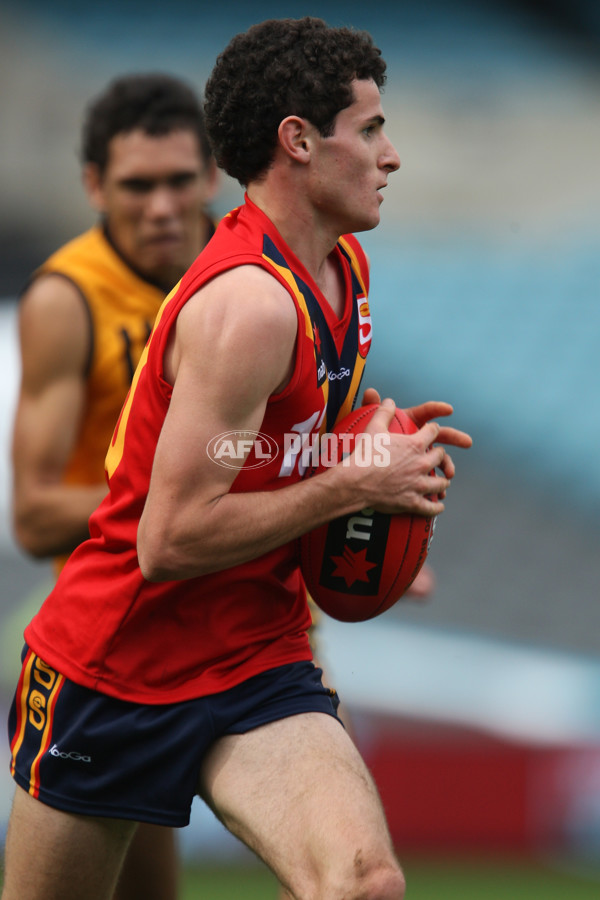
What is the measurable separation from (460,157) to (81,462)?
7830 mm

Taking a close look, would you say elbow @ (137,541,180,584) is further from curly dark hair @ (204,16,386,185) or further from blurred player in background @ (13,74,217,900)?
blurred player in background @ (13,74,217,900)

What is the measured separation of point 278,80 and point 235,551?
1038mm

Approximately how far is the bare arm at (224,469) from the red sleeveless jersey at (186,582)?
100mm

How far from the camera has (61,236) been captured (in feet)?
35.4

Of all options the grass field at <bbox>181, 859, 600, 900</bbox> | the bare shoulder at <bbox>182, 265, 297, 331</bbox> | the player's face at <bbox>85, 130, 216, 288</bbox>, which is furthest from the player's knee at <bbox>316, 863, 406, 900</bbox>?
the grass field at <bbox>181, 859, 600, 900</bbox>

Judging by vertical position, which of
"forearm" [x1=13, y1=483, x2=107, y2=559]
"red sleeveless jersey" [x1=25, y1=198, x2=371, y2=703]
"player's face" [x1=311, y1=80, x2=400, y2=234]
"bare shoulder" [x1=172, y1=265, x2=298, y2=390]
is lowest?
"forearm" [x1=13, y1=483, x2=107, y2=559]

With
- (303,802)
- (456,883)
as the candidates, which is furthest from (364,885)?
(456,883)

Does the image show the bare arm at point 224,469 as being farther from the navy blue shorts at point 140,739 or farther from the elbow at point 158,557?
the navy blue shorts at point 140,739

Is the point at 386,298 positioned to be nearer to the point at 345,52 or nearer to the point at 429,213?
the point at 429,213

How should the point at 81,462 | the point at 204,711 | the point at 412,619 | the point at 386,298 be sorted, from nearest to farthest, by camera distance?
the point at 204,711 < the point at 81,462 < the point at 412,619 < the point at 386,298

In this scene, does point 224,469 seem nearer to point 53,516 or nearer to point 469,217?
point 53,516

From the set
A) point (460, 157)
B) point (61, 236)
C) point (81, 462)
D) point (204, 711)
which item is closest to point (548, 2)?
point (460, 157)

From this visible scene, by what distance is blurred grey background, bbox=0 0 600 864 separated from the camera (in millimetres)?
9508

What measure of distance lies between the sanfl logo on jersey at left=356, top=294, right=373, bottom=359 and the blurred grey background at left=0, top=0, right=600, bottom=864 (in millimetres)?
6281
